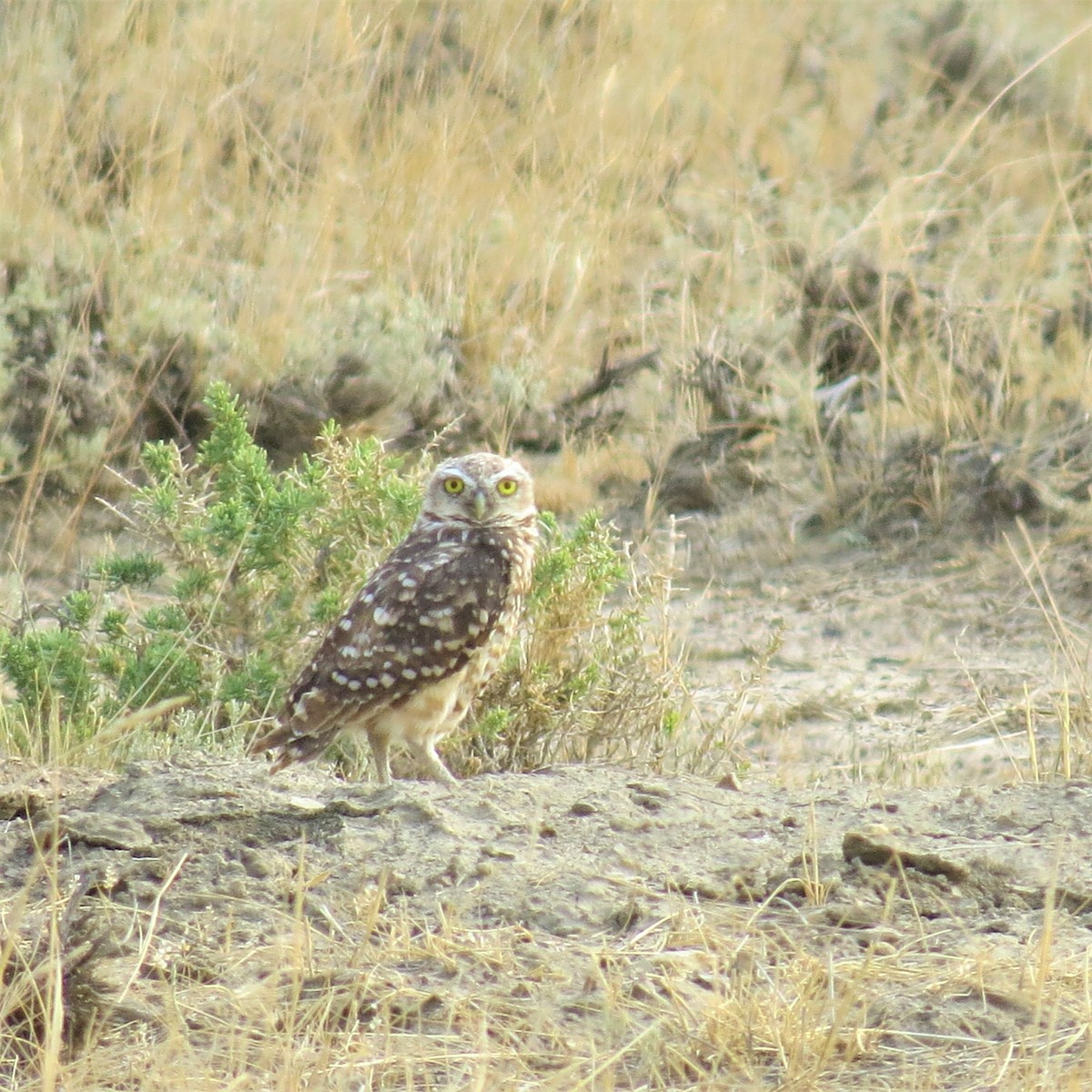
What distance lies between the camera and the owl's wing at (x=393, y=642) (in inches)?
202

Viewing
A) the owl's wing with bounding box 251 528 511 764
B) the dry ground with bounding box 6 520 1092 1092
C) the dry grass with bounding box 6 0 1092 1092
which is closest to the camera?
the dry ground with bounding box 6 520 1092 1092

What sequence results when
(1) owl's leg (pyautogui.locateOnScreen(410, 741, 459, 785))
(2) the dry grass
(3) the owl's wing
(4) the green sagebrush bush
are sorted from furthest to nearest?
(2) the dry grass, (4) the green sagebrush bush, (1) owl's leg (pyautogui.locateOnScreen(410, 741, 459, 785)), (3) the owl's wing

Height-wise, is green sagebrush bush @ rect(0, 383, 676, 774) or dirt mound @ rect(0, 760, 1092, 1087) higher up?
dirt mound @ rect(0, 760, 1092, 1087)

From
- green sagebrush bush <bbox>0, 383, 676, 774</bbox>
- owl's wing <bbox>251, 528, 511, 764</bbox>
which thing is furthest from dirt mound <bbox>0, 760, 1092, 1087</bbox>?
green sagebrush bush <bbox>0, 383, 676, 774</bbox>

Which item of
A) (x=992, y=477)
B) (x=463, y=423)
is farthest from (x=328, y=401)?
(x=992, y=477)

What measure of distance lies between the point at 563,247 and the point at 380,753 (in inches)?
187

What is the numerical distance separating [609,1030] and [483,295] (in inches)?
248

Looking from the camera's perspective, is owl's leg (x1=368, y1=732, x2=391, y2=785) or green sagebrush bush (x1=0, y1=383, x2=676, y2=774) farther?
green sagebrush bush (x1=0, y1=383, x2=676, y2=774)

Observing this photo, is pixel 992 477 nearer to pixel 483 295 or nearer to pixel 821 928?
pixel 483 295

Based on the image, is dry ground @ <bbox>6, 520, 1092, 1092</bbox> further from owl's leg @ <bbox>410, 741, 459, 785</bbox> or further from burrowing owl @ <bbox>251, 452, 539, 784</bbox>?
owl's leg @ <bbox>410, 741, 459, 785</bbox>

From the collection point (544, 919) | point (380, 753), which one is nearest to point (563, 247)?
point (380, 753)

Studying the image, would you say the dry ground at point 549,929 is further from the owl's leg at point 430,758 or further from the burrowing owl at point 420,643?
the owl's leg at point 430,758

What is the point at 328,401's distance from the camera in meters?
8.36

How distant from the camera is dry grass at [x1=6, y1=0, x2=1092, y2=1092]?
822 cm
